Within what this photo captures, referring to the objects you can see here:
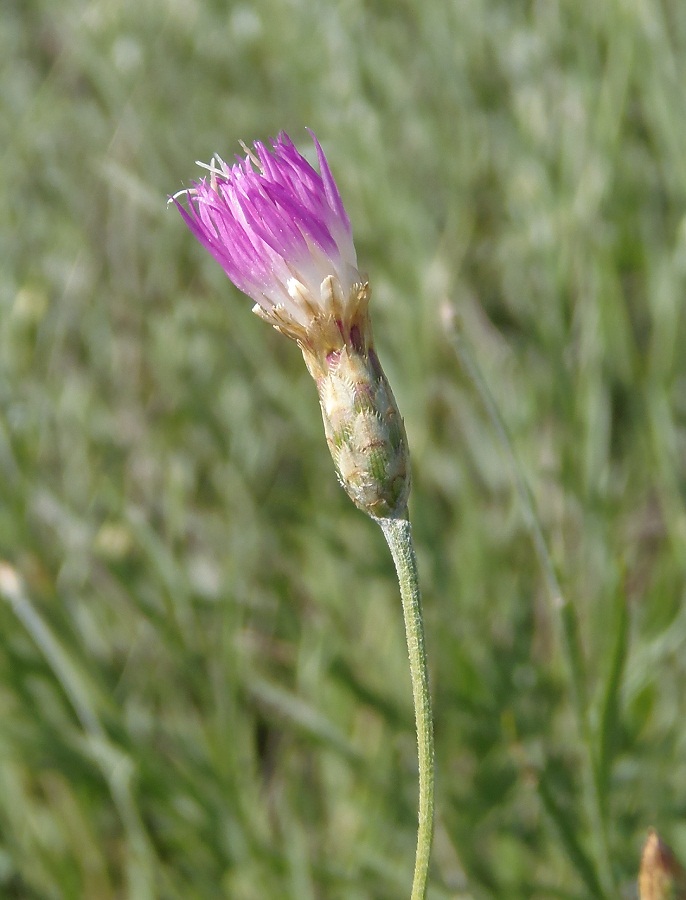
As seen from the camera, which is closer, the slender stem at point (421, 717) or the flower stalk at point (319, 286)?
the slender stem at point (421, 717)

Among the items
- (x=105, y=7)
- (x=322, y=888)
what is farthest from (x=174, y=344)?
(x=322, y=888)

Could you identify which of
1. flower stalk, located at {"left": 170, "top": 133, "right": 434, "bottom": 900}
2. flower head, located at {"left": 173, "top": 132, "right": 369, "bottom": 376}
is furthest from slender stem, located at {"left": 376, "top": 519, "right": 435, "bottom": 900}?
flower head, located at {"left": 173, "top": 132, "right": 369, "bottom": 376}

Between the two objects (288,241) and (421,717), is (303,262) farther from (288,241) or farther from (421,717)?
(421,717)

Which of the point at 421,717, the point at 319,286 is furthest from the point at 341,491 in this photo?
the point at 421,717

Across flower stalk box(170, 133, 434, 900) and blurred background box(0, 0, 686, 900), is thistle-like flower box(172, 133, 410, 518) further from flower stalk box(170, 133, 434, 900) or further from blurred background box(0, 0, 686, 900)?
blurred background box(0, 0, 686, 900)

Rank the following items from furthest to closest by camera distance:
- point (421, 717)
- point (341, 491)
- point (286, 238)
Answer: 1. point (341, 491)
2. point (286, 238)
3. point (421, 717)

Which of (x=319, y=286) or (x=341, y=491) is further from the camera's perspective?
(x=341, y=491)

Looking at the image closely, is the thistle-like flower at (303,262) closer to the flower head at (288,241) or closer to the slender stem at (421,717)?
the flower head at (288,241)

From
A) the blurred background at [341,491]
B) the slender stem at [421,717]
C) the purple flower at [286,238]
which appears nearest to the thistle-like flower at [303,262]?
the purple flower at [286,238]
